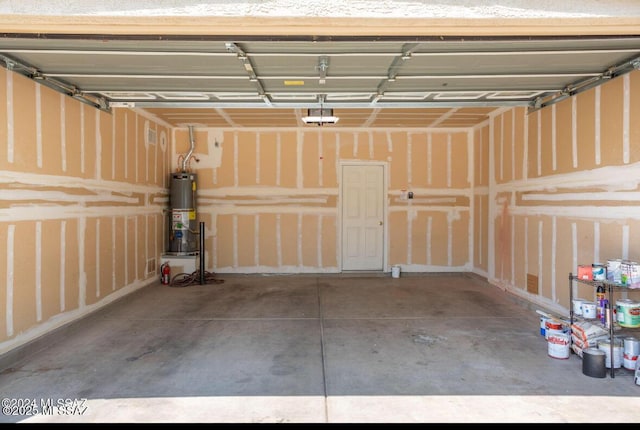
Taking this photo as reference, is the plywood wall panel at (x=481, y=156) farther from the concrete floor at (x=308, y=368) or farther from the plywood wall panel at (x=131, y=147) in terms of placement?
the plywood wall panel at (x=131, y=147)

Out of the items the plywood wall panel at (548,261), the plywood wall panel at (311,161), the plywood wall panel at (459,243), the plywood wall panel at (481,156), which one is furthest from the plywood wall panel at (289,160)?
the plywood wall panel at (548,261)

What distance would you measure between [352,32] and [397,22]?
254 millimetres

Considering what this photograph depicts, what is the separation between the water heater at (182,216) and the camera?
21.9 feet

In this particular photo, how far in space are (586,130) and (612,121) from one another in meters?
0.36

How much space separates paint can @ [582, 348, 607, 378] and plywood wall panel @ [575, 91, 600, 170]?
1864mm

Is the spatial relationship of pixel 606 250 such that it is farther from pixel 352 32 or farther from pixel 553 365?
pixel 352 32

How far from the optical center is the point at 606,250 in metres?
3.68

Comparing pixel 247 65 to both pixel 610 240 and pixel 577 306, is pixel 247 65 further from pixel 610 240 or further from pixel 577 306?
pixel 610 240

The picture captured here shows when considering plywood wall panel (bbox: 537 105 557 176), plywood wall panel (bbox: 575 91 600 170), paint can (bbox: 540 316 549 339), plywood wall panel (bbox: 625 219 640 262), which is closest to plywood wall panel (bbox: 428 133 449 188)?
plywood wall panel (bbox: 537 105 557 176)

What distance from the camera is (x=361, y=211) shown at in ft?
24.1

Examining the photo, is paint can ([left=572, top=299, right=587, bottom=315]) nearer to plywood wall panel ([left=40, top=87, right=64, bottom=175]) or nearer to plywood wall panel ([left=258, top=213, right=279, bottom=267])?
plywood wall panel ([left=258, top=213, right=279, bottom=267])

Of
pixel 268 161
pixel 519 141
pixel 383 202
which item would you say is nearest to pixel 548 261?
pixel 519 141

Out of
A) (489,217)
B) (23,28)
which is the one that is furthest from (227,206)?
(23,28)

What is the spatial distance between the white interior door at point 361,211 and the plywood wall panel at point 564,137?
3.27m
